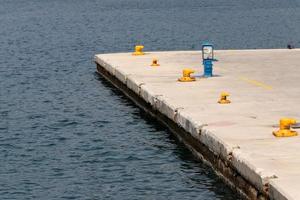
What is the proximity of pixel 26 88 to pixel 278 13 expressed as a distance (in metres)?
73.7

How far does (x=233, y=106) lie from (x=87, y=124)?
670 cm

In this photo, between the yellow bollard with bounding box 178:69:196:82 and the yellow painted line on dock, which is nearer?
the yellow painted line on dock

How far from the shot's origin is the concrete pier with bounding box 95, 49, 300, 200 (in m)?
23.2

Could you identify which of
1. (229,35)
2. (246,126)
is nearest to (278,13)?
(229,35)

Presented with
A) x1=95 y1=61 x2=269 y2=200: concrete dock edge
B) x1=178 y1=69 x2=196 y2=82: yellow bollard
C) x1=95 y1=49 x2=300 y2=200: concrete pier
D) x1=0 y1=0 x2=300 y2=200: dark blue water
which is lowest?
x1=0 y1=0 x2=300 y2=200: dark blue water

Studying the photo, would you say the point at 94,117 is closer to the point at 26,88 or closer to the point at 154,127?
the point at 154,127

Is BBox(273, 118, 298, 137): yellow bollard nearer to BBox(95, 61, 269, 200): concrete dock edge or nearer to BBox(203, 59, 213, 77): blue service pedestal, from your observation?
BBox(95, 61, 269, 200): concrete dock edge

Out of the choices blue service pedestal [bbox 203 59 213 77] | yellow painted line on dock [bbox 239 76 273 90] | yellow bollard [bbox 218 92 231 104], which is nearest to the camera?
yellow bollard [bbox 218 92 231 104]

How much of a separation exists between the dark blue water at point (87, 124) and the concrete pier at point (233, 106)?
0.73 meters

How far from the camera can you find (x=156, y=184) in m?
26.1

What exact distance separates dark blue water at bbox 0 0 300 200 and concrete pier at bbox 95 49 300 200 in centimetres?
73

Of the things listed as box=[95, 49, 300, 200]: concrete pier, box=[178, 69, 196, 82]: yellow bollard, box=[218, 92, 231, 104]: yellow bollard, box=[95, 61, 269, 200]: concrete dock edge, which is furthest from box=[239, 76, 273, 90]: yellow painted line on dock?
box=[95, 61, 269, 200]: concrete dock edge

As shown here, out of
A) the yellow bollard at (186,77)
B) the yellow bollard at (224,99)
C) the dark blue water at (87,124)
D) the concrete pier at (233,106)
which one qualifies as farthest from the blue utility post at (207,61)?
the yellow bollard at (224,99)

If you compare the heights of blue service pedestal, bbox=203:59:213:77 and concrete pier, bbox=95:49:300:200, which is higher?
blue service pedestal, bbox=203:59:213:77
